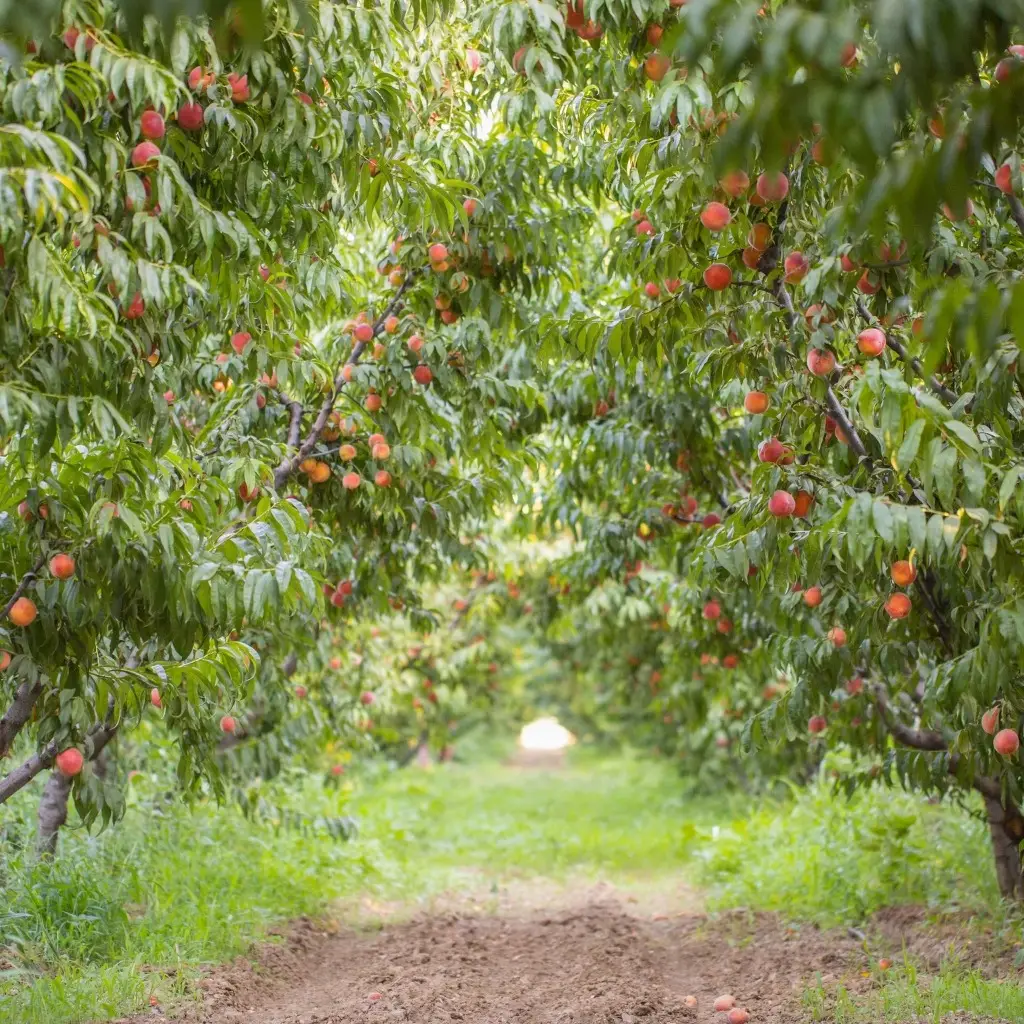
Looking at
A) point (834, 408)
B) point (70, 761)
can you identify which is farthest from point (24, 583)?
point (834, 408)

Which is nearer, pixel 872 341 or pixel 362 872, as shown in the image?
pixel 872 341

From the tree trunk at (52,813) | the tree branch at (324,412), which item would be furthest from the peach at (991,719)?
the tree trunk at (52,813)

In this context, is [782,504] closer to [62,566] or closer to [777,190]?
[777,190]

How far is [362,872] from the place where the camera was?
8.26 meters

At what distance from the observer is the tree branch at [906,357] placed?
3.82 meters

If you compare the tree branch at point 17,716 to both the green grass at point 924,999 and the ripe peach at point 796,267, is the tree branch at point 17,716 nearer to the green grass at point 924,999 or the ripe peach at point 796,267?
the ripe peach at point 796,267

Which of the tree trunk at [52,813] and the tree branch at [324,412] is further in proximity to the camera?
the tree trunk at [52,813]

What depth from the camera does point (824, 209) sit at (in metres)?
3.87

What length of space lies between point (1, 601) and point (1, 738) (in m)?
0.54

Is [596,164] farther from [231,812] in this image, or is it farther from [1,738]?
[231,812]

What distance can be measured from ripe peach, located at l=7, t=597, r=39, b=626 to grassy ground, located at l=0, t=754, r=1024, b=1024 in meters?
1.94

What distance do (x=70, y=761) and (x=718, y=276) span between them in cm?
295

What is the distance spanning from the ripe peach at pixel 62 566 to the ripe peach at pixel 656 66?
251cm

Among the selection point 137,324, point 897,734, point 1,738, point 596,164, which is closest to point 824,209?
point 596,164
